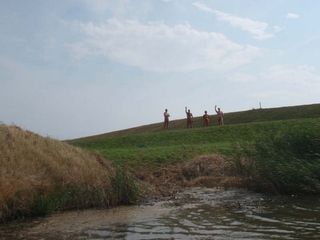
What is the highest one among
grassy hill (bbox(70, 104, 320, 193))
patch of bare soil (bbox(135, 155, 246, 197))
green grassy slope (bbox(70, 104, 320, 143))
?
green grassy slope (bbox(70, 104, 320, 143))

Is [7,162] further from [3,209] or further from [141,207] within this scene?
[141,207]

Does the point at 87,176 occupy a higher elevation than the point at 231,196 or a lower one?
higher

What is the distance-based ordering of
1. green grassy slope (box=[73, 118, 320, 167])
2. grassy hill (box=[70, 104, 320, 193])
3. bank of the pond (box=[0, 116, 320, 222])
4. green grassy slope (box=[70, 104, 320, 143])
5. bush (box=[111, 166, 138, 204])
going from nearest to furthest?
bank of the pond (box=[0, 116, 320, 222])
bush (box=[111, 166, 138, 204])
grassy hill (box=[70, 104, 320, 193])
green grassy slope (box=[73, 118, 320, 167])
green grassy slope (box=[70, 104, 320, 143])

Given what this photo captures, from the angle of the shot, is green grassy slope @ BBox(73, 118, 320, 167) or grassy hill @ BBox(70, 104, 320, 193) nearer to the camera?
grassy hill @ BBox(70, 104, 320, 193)

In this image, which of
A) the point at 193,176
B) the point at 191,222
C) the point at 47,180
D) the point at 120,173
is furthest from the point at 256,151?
the point at 47,180

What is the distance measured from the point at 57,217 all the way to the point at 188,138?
21943 millimetres

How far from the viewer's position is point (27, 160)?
16797 millimetres

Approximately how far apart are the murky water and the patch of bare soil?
11.5 feet

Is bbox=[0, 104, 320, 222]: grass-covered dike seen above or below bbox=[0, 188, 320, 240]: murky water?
above

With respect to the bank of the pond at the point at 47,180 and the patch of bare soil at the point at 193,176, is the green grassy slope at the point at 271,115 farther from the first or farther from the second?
the bank of the pond at the point at 47,180

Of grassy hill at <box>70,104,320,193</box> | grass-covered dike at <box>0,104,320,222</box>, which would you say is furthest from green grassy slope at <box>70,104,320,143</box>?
grass-covered dike at <box>0,104,320,222</box>

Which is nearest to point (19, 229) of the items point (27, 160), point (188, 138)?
point (27, 160)

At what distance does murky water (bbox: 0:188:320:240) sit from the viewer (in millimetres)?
11539

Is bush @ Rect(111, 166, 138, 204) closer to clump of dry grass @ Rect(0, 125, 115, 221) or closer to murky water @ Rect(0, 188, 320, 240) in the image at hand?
clump of dry grass @ Rect(0, 125, 115, 221)
